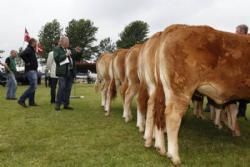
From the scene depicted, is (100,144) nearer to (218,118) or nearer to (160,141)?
(160,141)

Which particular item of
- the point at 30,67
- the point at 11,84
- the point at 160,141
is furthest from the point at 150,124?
the point at 11,84

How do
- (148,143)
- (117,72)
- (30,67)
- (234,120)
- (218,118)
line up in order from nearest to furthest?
(148,143) → (234,120) → (218,118) → (117,72) → (30,67)

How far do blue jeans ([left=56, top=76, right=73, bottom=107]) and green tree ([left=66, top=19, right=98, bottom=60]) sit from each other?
6673 centimetres

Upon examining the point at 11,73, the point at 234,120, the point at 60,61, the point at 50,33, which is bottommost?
the point at 234,120

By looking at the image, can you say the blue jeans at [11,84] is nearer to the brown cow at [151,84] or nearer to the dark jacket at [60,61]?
the dark jacket at [60,61]

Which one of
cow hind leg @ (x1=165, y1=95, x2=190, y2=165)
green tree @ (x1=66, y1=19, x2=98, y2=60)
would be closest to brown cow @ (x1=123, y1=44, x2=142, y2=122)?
cow hind leg @ (x1=165, y1=95, x2=190, y2=165)

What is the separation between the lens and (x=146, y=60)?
8195 mm

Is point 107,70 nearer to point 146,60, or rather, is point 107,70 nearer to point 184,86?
point 146,60

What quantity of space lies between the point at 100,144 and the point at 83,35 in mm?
75828

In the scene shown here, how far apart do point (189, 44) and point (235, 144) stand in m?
2.68

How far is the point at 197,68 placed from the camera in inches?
251

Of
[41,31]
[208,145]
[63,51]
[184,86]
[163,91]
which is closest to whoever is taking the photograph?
[184,86]

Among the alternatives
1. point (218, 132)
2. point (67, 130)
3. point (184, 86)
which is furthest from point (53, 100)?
point (184, 86)

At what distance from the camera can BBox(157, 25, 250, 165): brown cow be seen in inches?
252
